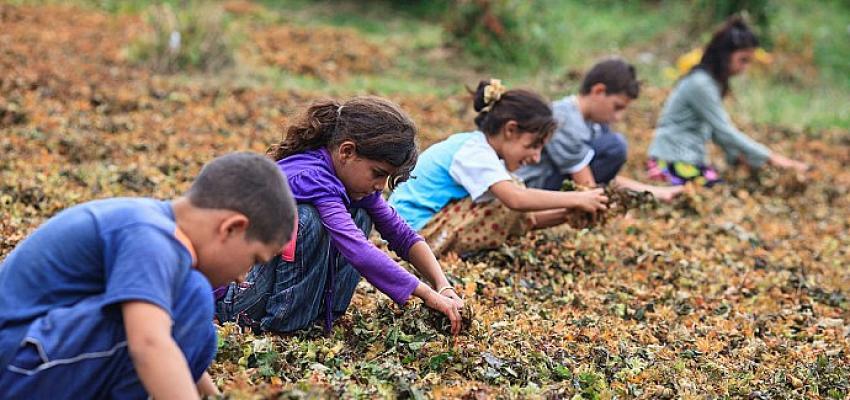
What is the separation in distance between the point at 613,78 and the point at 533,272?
1753 mm

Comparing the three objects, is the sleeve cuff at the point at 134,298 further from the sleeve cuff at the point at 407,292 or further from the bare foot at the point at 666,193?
the bare foot at the point at 666,193

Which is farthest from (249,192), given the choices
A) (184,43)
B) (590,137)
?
(184,43)

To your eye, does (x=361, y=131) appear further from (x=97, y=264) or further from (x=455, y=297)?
(x=97, y=264)

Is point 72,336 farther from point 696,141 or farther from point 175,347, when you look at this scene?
point 696,141

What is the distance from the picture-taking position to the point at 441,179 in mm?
4930

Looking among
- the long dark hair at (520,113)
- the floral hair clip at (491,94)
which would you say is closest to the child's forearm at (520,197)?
the long dark hair at (520,113)

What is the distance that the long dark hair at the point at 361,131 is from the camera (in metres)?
3.51

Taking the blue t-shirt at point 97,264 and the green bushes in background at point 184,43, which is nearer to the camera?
the blue t-shirt at point 97,264

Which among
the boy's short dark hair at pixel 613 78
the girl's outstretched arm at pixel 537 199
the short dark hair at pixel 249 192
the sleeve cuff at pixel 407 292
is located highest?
the short dark hair at pixel 249 192

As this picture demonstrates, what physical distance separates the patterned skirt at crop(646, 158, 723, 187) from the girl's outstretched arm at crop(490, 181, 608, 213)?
296 centimetres

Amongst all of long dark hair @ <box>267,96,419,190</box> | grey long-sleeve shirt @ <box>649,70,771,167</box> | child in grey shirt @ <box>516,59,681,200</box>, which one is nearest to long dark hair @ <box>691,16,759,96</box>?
grey long-sleeve shirt @ <box>649,70,771,167</box>

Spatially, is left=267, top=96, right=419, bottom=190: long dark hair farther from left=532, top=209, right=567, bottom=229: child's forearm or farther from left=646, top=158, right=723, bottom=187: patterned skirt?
left=646, top=158, right=723, bottom=187: patterned skirt

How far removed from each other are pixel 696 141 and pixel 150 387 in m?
6.47

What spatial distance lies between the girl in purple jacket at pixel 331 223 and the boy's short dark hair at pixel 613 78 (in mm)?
2793
